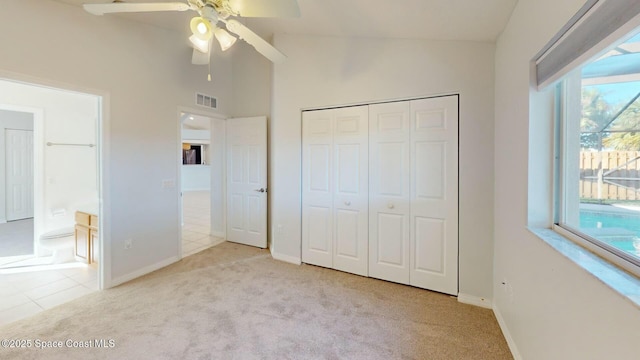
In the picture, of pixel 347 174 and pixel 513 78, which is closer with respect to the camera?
pixel 513 78

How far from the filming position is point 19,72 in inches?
83.9

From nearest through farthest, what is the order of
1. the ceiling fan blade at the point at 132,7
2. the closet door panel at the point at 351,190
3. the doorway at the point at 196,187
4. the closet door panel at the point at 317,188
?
1. the ceiling fan blade at the point at 132,7
2. the closet door panel at the point at 351,190
3. the closet door panel at the point at 317,188
4. the doorway at the point at 196,187

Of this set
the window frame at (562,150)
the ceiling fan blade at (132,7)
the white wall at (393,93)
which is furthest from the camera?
the white wall at (393,93)

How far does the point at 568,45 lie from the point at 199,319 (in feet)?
9.82

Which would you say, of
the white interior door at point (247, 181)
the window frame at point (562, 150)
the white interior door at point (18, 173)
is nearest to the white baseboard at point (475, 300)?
the window frame at point (562, 150)

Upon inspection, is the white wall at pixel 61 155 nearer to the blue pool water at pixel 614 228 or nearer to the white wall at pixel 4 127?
the white wall at pixel 4 127

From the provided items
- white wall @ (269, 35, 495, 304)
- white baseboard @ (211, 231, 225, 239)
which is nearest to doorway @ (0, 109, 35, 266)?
white baseboard @ (211, 231, 225, 239)

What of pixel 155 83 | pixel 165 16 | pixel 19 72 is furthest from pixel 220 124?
pixel 19 72

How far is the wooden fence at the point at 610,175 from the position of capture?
1.01 m

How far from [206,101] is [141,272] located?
2.42 m

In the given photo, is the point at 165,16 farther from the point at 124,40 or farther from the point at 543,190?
the point at 543,190

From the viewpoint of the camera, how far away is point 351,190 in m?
3.04

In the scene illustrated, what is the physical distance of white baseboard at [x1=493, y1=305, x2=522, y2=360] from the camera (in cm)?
172

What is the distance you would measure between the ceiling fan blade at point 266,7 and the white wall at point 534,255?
142 centimetres
